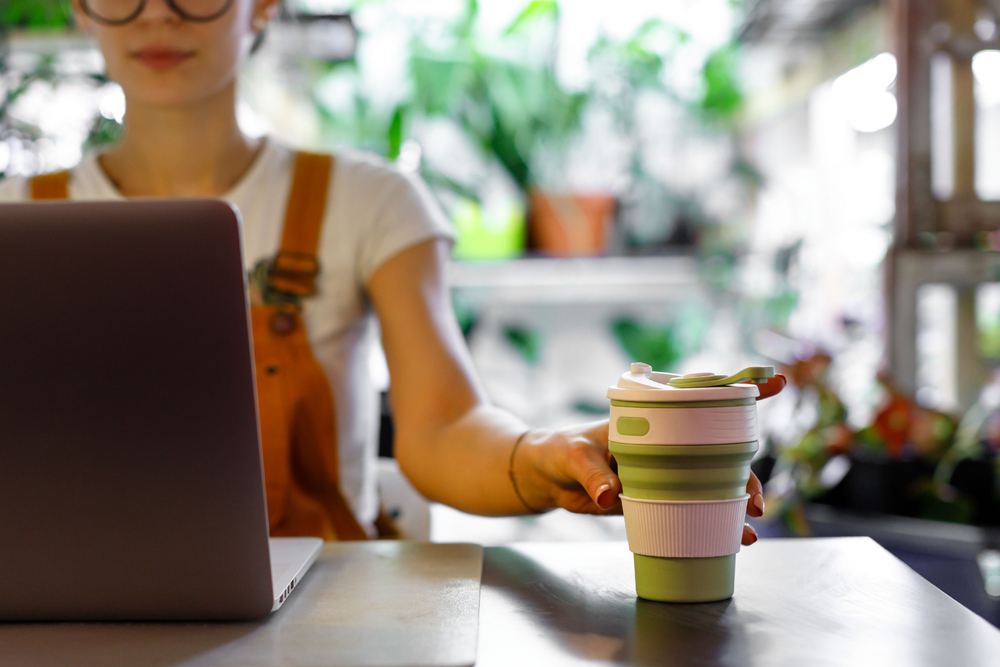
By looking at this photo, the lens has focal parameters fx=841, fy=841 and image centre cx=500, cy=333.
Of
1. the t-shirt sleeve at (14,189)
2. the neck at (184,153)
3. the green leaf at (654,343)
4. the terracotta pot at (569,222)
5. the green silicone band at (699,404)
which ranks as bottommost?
the green leaf at (654,343)

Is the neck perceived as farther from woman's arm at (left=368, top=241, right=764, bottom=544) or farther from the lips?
woman's arm at (left=368, top=241, right=764, bottom=544)

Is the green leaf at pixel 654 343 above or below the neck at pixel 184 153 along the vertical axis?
below

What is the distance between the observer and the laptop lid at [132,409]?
372mm

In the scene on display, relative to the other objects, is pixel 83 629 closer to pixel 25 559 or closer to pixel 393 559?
pixel 25 559

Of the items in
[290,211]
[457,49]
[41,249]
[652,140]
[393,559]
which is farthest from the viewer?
[652,140]

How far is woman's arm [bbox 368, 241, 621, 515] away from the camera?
55 centimetres

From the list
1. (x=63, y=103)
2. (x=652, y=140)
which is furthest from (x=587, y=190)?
(x=63, y=103)

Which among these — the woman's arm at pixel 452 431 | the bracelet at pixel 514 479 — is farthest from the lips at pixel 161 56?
the bracelet at pixel 514 479

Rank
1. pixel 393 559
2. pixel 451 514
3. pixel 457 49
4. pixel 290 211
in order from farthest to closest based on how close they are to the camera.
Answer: pixel 457 49 → pixel 451 514 → pixel 290 211 → pixel 393 559

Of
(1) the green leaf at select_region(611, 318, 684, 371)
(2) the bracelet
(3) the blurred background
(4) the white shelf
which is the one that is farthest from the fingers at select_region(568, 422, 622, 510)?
(1) the green leaf at select_region(611, 318, 684, 371)

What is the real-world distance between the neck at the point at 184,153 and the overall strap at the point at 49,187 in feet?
0.17

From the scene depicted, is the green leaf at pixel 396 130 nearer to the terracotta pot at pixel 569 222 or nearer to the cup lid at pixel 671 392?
the terracotta pot at pixel 569 222

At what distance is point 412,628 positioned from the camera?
412mm

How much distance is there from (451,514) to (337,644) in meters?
1.18
